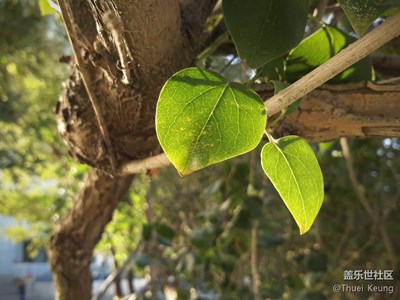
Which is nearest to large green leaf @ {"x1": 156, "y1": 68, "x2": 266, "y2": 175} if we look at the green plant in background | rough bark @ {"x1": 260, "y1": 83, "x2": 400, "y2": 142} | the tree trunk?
the green plant in background

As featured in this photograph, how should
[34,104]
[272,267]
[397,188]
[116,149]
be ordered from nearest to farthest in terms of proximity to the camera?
[116,149]
[397,188]
[272,267]
[34,104]

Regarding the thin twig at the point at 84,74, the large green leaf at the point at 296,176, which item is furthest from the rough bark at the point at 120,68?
the large green leaf at the point at 296,176

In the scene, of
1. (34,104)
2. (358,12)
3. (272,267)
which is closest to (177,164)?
(358,12)

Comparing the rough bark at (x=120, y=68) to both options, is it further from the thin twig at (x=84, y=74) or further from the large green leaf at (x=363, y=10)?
the large green leaf at (x=363, y=10)

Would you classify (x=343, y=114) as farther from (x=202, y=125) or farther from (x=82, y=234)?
(x=82, y=234)

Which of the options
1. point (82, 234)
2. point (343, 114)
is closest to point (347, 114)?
point (343, 114)

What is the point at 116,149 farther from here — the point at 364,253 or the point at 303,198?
the point at 364,253

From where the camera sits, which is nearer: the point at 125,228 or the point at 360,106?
the point at 360,106

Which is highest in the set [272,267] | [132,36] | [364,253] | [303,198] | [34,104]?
[34,104]

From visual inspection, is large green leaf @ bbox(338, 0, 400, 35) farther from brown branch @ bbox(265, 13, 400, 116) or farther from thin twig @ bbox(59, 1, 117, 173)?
thin twig @ bbox(59, 1, 117, 173)
